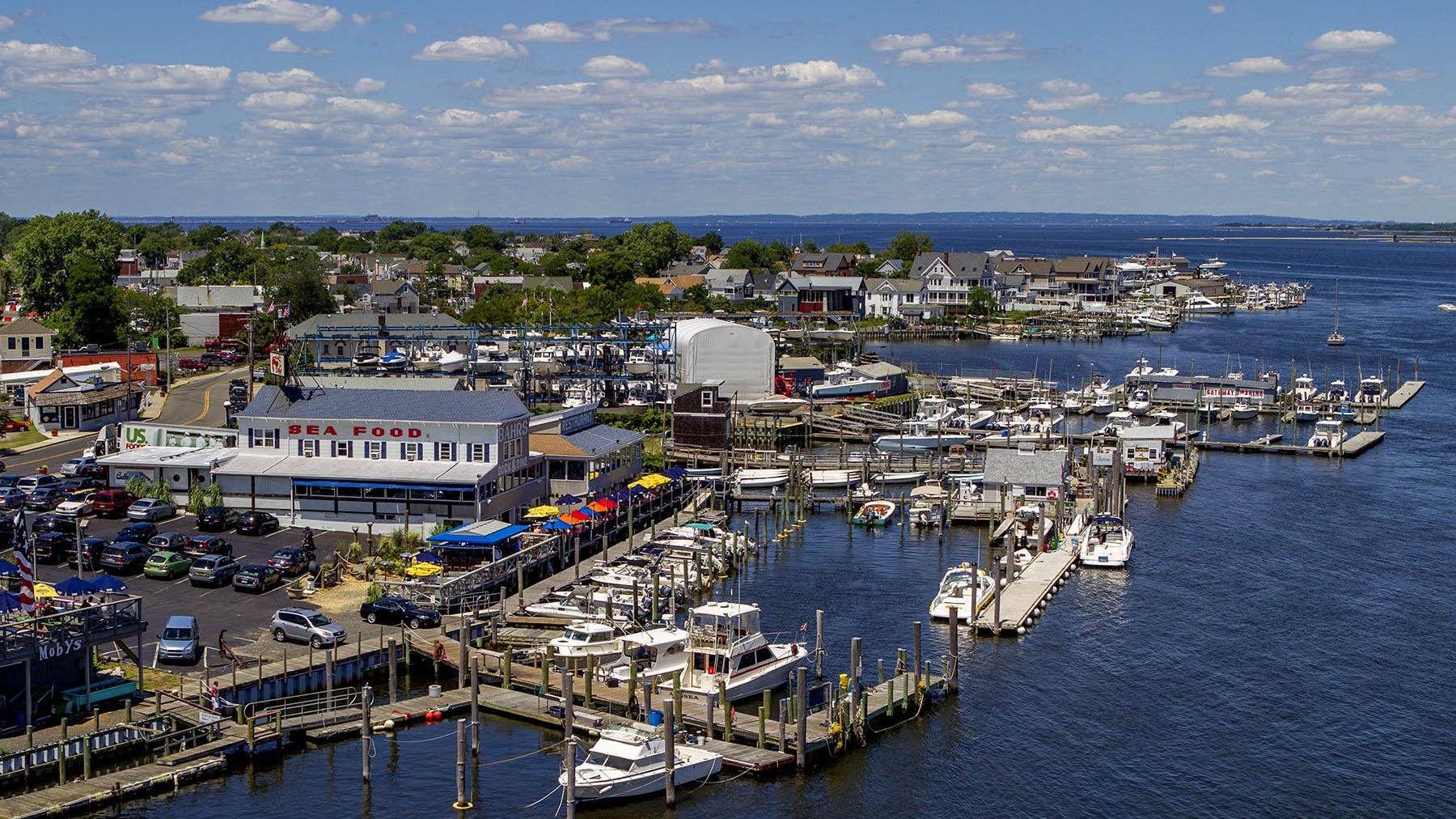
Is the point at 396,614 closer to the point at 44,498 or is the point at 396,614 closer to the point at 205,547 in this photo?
the point at 205,547

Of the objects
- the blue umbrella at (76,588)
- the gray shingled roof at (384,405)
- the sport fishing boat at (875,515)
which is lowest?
the sport fishing boat at (875,515)

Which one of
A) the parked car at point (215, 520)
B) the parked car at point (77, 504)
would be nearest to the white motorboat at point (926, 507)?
the parked car at point (215, 520)

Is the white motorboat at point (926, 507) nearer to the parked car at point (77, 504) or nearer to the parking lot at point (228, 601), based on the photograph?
the parking lot at point (228, 601)

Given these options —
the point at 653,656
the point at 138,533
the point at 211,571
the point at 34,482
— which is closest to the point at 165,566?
the point at 211,571

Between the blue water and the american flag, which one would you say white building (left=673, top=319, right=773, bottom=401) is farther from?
the american flag

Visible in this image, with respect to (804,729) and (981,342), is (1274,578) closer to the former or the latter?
(804,729)

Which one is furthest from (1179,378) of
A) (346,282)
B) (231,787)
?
(346,282)
